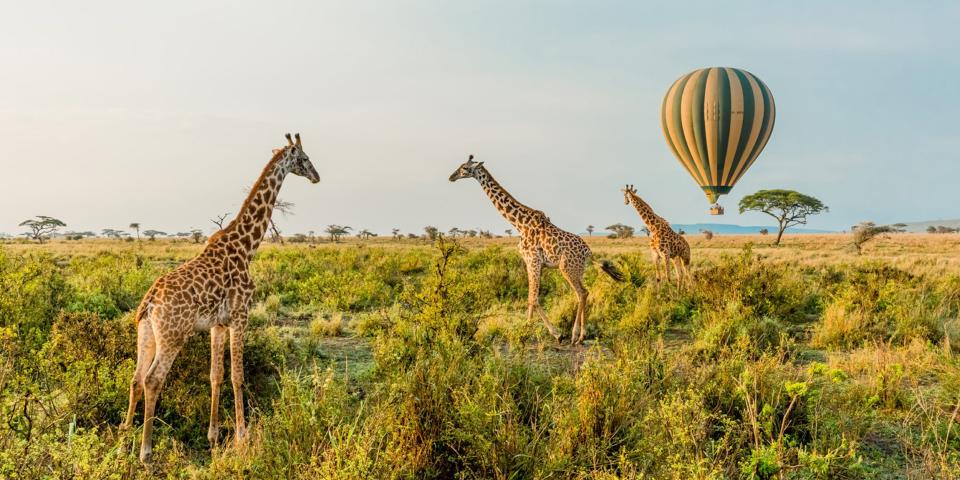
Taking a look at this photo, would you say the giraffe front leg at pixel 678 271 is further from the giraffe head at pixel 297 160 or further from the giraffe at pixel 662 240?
the giraffe head at pixel 297 160

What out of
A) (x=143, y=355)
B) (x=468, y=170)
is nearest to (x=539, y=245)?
(x=468, y=170)

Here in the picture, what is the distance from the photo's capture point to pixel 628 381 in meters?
4.16

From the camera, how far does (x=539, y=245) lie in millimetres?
9523

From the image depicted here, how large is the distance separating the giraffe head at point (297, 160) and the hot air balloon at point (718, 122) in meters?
19.5

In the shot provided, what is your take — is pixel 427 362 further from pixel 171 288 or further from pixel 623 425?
pixel 171 288

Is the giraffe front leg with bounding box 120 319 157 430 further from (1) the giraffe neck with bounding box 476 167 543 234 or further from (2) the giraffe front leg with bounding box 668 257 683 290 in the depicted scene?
(2) the giraffe front leg with bounding box 668 257 683 290

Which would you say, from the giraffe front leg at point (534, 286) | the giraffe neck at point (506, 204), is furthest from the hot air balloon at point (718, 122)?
the giraffe front leg at point (534, 286)

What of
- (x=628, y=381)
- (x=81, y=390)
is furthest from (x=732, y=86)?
(x=81, y=390)

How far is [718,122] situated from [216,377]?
21.3 m

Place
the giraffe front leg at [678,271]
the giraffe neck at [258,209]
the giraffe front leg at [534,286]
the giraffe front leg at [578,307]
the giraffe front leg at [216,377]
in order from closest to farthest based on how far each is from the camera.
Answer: the giraffe front leg at [216,377], the giraffe neck at [258,209], the giraffe front leg at [578,307], the giraffe front leg at [534,286], the giraffe front leg at [678,271]

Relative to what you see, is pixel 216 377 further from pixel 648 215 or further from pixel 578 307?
pixel 648 215

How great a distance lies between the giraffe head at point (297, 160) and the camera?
5867 millimetres

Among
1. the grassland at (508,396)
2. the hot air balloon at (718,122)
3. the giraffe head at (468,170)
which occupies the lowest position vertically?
the grassland at (508,396)

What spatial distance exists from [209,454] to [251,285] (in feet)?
4.71
